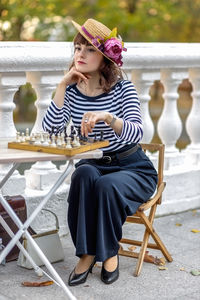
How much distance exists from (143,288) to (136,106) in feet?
3.70

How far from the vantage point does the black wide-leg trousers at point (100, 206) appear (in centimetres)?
401

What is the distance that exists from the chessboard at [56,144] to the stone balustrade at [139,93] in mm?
181

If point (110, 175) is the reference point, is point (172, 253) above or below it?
below

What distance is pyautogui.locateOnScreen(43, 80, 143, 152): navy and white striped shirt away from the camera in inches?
164

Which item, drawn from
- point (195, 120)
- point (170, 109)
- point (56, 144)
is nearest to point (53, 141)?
point (56, 144)

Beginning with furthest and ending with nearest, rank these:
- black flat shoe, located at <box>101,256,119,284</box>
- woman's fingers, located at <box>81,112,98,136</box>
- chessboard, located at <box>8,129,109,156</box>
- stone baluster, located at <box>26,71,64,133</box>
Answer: stone baluster, located at <box>26,71,64,133</box>
black flat shoe, located at <box>101,256,119,284</box>
woman's fingers, located at <box>81,112,98,136</box>
chessboard, located at <box>8,129,109,156</box>

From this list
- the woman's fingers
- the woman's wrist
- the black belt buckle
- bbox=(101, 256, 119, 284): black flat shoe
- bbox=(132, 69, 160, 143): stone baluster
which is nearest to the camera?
the woman's fingers

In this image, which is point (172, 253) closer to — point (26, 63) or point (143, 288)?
point (143, 288)

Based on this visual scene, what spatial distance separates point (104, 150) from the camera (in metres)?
4.29

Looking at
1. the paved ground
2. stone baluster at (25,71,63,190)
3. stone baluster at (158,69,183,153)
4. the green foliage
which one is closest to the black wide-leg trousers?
the paved ground

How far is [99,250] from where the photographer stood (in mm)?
4051

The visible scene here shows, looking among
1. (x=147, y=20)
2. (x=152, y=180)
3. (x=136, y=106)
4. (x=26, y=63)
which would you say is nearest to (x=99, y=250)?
(x=152, y=180)

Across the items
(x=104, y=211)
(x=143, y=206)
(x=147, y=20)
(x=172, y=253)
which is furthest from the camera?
(x=147, y=20)

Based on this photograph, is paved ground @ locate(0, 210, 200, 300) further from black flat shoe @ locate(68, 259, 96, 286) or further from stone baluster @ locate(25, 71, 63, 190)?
stone baluster @ locate(25, 71, 63, 190)
